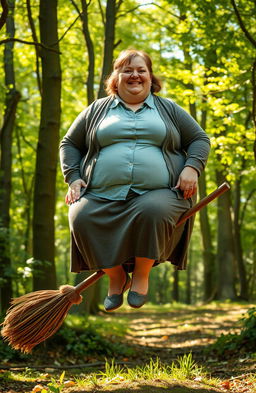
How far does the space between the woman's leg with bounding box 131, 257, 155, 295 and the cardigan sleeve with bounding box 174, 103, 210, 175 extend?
0.80 m

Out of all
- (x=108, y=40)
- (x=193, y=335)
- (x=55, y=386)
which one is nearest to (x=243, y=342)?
(x=193, y=335)

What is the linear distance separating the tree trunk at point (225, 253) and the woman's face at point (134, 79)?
13322 mm

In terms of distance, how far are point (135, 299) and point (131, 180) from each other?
85cm

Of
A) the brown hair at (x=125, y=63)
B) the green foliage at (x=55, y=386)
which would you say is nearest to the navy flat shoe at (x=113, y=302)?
the green foliage at (x=55, y=386)

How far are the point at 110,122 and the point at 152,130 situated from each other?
1.06ft

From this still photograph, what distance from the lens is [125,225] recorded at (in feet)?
12.9

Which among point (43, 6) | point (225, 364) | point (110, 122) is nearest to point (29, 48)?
point (43, 6)

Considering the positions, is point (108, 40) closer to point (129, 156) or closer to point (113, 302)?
point (129, 156)

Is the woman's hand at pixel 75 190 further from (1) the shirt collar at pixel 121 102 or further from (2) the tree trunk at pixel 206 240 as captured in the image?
(2) the tree trunk at pixel 206 240

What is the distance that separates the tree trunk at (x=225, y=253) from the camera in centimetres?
1725

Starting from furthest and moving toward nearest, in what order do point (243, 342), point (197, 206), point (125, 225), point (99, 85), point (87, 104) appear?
point (87, 104) → point (99, 85) → point (243, 342) → point (197, 206) → point (125, 225)

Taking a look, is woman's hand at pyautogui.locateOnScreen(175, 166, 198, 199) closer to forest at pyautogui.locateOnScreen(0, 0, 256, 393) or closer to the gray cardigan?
the gray cardigan

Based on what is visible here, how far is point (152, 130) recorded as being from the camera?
409 cm

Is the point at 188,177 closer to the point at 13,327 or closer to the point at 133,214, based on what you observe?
the point at 133,214
